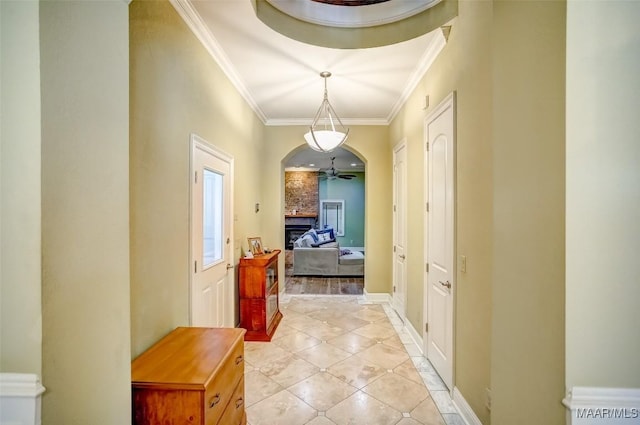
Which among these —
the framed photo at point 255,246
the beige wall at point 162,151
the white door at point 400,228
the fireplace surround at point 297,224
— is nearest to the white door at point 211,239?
the beige wall at point 162,151

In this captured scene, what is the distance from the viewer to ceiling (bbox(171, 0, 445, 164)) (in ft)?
7.67

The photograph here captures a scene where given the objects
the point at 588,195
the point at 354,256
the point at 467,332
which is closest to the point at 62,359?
the point at 588,195

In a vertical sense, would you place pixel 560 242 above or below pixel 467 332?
above

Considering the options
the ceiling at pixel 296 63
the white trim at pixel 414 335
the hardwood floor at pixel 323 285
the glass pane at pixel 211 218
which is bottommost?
the hardwood floor at pixel 323 285

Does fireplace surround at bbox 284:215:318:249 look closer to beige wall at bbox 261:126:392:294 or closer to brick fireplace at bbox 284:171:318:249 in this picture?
brick fireplace at bbox 284:171:318:249

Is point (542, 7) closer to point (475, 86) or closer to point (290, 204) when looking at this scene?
point (475, 86)

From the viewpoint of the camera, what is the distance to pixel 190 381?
134cm

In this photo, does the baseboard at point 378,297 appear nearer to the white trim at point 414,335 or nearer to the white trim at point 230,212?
the white trim at point 414,335

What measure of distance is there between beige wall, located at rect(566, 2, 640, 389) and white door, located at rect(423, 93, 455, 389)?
1.38m

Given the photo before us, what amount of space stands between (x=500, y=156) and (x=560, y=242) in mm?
471

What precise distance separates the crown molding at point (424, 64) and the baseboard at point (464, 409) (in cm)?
277

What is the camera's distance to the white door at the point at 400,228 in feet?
13.1

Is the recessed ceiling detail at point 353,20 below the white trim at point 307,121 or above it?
above

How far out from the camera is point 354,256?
702 cm
